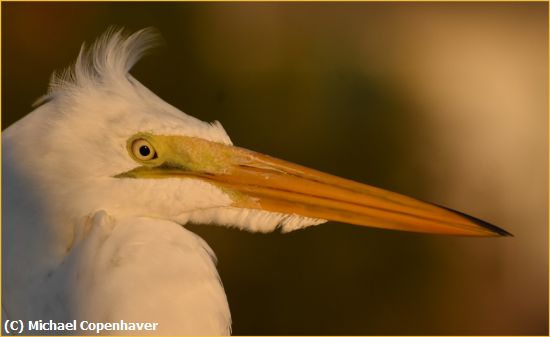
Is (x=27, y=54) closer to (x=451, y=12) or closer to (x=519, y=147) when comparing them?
(x=451, y=12)

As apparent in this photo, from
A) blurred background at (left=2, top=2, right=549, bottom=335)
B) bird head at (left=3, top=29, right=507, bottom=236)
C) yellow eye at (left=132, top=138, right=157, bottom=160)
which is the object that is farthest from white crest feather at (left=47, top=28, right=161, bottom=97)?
blurred background at (left=2, top=2, right=549, bottom=335)

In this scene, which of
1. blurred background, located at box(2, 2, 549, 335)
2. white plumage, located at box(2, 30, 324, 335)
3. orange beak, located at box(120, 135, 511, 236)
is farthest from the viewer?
blurred background, located at box(2, 2, 549, 335)

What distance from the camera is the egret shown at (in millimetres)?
1446

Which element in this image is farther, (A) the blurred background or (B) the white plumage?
(A) the blurred background

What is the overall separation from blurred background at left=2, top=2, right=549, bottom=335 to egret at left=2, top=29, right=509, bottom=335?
2099mm

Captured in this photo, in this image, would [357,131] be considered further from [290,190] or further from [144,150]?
[144,150]

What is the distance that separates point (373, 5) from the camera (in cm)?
434

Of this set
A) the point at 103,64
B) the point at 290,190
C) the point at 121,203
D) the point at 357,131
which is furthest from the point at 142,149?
the point at 357,131

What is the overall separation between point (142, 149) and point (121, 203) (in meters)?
0.13

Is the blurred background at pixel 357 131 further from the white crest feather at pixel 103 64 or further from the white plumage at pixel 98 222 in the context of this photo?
the white plumage at pixel 98 222

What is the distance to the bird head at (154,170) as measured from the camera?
4.88ft

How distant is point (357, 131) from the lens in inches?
159

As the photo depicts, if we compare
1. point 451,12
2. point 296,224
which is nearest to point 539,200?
point 451,12

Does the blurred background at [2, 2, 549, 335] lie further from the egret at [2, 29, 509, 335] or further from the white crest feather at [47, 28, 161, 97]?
the egret at [2, 29, 509, 335]
